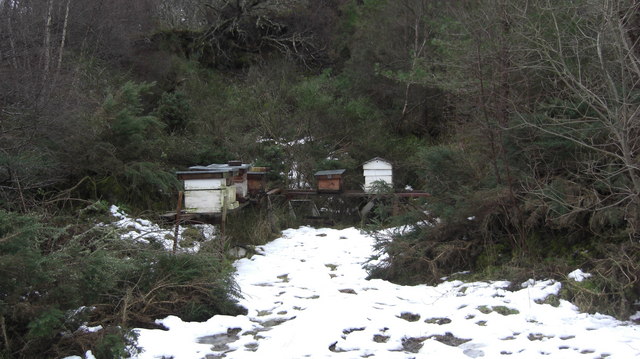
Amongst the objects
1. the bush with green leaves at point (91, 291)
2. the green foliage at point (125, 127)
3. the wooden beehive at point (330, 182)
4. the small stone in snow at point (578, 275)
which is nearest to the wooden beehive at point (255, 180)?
the wooden beehive at point (330, 182)

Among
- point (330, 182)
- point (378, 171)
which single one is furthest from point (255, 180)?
point (378, 171)

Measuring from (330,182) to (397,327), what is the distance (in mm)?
7474

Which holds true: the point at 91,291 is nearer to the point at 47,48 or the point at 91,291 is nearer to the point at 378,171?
the point at 47,48

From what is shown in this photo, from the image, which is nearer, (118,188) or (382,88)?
(118,188)

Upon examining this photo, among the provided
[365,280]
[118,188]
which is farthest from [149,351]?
[118,188]

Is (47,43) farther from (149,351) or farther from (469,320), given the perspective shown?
(469,320)

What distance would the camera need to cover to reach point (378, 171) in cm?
1306

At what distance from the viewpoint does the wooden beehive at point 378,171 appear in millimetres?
12984

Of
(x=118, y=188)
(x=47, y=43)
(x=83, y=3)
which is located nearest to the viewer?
(x=118, y=188)

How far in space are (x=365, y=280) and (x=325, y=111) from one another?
9660mm

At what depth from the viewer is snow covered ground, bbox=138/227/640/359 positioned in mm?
4418

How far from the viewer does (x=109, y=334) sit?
429cm

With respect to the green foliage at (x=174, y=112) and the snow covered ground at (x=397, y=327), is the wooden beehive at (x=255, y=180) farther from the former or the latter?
the green foliage at (x=174, y=112)

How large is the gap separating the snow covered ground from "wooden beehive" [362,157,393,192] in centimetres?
602
